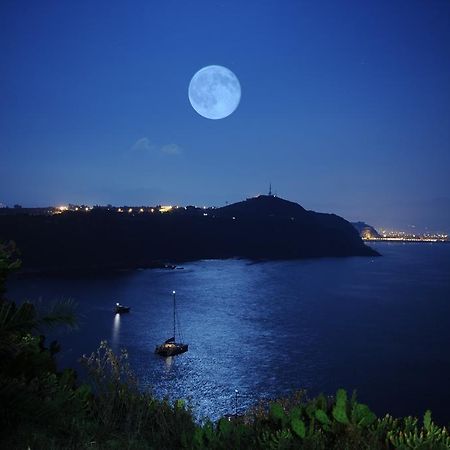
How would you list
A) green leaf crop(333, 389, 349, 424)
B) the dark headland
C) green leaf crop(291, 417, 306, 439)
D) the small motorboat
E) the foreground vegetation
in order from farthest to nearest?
the dark headland → the small motorboat → green leaf crop(333, 389, 349, 424) → green leaf crop(291, 417, 306, 439) → the foreground vegetation

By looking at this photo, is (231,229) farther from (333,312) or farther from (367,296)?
(333,312)

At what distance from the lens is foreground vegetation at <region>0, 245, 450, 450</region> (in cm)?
366

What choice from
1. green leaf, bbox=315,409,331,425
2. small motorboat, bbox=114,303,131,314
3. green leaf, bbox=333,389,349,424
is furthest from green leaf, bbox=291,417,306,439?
small motorboat, bbox=114,303,131,314

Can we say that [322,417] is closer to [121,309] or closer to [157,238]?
[121,309]

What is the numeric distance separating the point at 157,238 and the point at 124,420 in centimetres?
12905

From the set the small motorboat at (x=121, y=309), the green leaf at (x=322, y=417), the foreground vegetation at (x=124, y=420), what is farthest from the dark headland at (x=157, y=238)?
the green leaf at (x=322, y=417)

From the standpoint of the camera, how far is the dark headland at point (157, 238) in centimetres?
10507

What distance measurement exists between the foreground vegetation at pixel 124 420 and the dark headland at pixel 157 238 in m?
94.9

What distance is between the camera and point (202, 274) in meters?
97.5

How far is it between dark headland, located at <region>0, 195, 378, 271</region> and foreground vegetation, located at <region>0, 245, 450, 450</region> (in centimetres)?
9485

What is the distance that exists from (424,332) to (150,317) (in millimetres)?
31542

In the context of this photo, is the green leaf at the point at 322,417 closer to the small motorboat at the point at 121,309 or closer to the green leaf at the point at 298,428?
the green leaf at the point at 298,428

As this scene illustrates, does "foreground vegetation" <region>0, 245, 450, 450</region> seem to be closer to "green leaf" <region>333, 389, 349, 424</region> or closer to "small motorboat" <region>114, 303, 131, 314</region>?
"green leaf" <region>333, 389, 349, 424</region>

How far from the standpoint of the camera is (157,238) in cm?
13388
